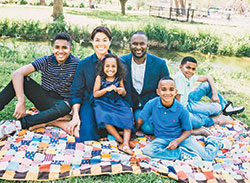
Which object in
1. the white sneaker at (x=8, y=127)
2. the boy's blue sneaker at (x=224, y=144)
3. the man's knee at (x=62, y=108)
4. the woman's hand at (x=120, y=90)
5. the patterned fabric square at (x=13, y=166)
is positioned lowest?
the boy's blue sneaker at (x=224, y=144)

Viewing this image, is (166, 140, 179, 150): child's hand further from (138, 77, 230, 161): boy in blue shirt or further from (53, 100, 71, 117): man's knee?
(53, 100, 71, 117): man's knee

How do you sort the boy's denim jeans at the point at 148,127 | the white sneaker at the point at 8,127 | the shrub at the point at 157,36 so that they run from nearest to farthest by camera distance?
the white sneaker at the point at 8,127 → the boy's denim jeans at the point at 148,127 → the shrub at the point at 157,36

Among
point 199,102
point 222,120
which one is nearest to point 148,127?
point 199,102

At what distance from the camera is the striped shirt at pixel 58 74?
3.28 metres

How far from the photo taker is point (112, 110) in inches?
120

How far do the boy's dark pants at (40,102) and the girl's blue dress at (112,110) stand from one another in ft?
1.51

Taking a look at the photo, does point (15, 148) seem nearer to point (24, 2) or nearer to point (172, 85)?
point (172, 85)

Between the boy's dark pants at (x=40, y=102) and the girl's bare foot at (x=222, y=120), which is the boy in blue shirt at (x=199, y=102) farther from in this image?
the boy's dark pants at (x=40, y=102)

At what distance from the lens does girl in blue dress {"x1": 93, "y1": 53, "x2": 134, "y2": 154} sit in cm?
299

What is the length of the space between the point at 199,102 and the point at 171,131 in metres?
1.15

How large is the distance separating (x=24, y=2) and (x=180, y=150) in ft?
90.7

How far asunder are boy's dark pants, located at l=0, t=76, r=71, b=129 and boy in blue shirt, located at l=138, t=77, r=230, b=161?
3.51ft

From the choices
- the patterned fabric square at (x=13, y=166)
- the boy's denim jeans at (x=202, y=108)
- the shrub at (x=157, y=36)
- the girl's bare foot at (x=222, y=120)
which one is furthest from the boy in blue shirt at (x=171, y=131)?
the shrub at (x=157, y=36)

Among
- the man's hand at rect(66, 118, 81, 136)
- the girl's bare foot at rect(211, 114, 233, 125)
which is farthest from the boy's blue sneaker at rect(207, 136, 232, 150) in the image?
the man's hand at rect(66, 118, 81, 136)
